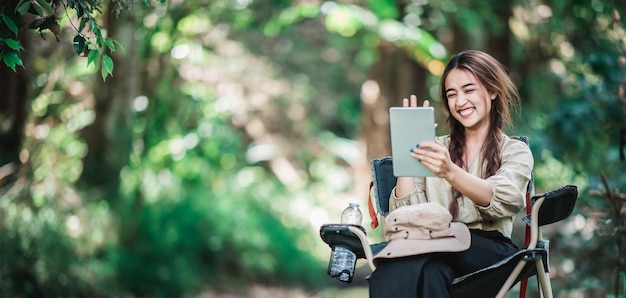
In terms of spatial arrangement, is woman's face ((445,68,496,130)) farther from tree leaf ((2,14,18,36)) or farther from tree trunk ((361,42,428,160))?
tree trunk ((361,42,428,160))

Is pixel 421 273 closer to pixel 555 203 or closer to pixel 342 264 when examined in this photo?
pixel 342 264

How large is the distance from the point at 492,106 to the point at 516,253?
2.11 feet

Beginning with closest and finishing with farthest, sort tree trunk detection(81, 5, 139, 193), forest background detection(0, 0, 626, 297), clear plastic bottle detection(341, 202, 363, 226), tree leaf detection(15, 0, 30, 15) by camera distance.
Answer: tree leaf detection(15, 0, 30, 15) → clear plastic bottle detection(341, 202, 363, 226) → forest background detection(0, 0, 626, 297) → tree trunk detection(81, 5, 139, 193)

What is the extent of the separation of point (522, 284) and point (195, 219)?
4.46 m

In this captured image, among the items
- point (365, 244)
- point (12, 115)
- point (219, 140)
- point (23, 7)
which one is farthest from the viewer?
point (219, 140)

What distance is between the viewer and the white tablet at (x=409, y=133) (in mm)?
2613

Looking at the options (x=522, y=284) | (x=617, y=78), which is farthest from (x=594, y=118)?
(x=522, y=284)

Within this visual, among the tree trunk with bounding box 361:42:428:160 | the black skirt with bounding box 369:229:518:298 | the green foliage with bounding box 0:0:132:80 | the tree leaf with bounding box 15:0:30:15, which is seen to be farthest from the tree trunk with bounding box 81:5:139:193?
the black skirt with bounding box 369:229:518:298

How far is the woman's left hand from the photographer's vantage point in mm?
2600

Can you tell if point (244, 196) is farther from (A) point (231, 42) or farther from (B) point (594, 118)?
(B) point (594, 118)

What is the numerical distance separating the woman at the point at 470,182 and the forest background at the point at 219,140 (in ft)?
3.89

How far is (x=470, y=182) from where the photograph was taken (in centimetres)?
271

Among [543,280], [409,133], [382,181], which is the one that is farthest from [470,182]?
[382,181]

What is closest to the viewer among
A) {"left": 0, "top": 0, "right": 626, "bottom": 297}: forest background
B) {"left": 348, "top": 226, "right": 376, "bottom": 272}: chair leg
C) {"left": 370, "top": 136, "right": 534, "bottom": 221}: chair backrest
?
{"left": 348, "top": 226, "right": 376, "bottom": 272}: chair leg
